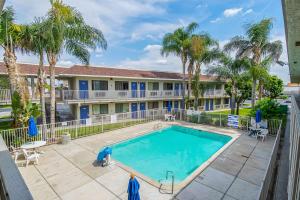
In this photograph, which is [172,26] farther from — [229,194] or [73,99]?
[229,194]

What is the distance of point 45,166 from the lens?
8.77 meters

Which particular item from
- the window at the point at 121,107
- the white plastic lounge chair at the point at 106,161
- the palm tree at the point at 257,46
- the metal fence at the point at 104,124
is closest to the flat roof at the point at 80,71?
the window at the point at 121,107

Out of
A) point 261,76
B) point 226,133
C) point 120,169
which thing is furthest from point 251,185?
point 261,76

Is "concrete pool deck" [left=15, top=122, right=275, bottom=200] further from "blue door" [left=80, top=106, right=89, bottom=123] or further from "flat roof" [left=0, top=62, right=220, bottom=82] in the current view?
"flat roof" [left=0, top=62, right=220, bottom=82]

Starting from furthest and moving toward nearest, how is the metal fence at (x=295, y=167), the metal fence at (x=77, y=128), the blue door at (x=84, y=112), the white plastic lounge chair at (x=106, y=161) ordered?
the blue door at (x=84, y=112) → the metal fence at (x=77, y=128) → the white plastic lounge chair at (x=106, y=161) → the metal fence at (x=295, y=167)

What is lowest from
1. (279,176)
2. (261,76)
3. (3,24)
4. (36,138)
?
(279,176)

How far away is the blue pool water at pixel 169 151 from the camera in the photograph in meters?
10.2

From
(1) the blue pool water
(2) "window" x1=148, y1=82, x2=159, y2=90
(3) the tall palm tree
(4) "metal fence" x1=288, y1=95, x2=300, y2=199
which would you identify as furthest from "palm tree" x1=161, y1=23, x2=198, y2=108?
(4) "metal fence" x1=288, y1=95, x2=300, y2=199

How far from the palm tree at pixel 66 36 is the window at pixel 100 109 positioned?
322 inches

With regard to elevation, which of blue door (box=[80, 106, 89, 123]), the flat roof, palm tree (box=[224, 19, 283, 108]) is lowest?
blue door (box=[80, 106, 89, 123])

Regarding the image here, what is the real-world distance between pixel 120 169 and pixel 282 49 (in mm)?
19481

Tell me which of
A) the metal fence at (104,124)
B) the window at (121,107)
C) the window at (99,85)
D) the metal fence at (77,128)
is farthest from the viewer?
the window at (121,107)

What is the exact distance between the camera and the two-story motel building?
18.7 meters

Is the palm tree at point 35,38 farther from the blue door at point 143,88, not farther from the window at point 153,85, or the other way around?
the window at point 153,85
